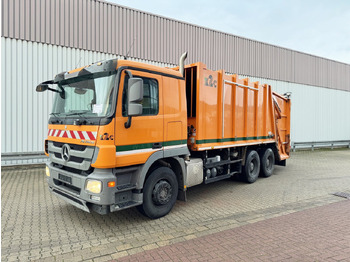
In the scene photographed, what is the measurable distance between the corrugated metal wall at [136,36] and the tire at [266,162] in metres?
5.21

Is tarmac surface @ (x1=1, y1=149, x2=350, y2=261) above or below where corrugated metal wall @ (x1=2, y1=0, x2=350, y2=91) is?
below

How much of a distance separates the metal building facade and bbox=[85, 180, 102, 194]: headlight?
16.6 feet

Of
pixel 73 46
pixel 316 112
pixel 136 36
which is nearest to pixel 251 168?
pixel 136 36

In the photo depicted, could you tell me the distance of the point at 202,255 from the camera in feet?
11.1

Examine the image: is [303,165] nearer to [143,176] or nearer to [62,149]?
[143,176]

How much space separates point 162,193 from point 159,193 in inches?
3.3

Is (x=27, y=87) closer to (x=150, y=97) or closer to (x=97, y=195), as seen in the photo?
(x=150, y=97)

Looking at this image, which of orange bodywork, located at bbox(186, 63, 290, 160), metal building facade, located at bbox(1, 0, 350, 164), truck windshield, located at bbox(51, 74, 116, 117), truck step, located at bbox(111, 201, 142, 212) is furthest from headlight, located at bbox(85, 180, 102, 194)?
metal building facade, located at bbox(1, 0, 350, 164)

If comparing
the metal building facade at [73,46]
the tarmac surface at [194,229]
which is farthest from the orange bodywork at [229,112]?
the metal building facade at [73,46]

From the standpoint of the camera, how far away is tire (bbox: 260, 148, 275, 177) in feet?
26.6

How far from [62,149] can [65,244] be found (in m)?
1.53

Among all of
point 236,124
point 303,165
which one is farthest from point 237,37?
point 236,124

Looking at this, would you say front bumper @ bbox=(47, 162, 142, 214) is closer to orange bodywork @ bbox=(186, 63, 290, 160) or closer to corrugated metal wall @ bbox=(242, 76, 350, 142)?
orange bodywork @ bbox=(186, 63, 290, 160)

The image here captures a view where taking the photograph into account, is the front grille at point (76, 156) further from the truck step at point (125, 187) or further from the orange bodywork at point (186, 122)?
the truck step at point (125, 187)
